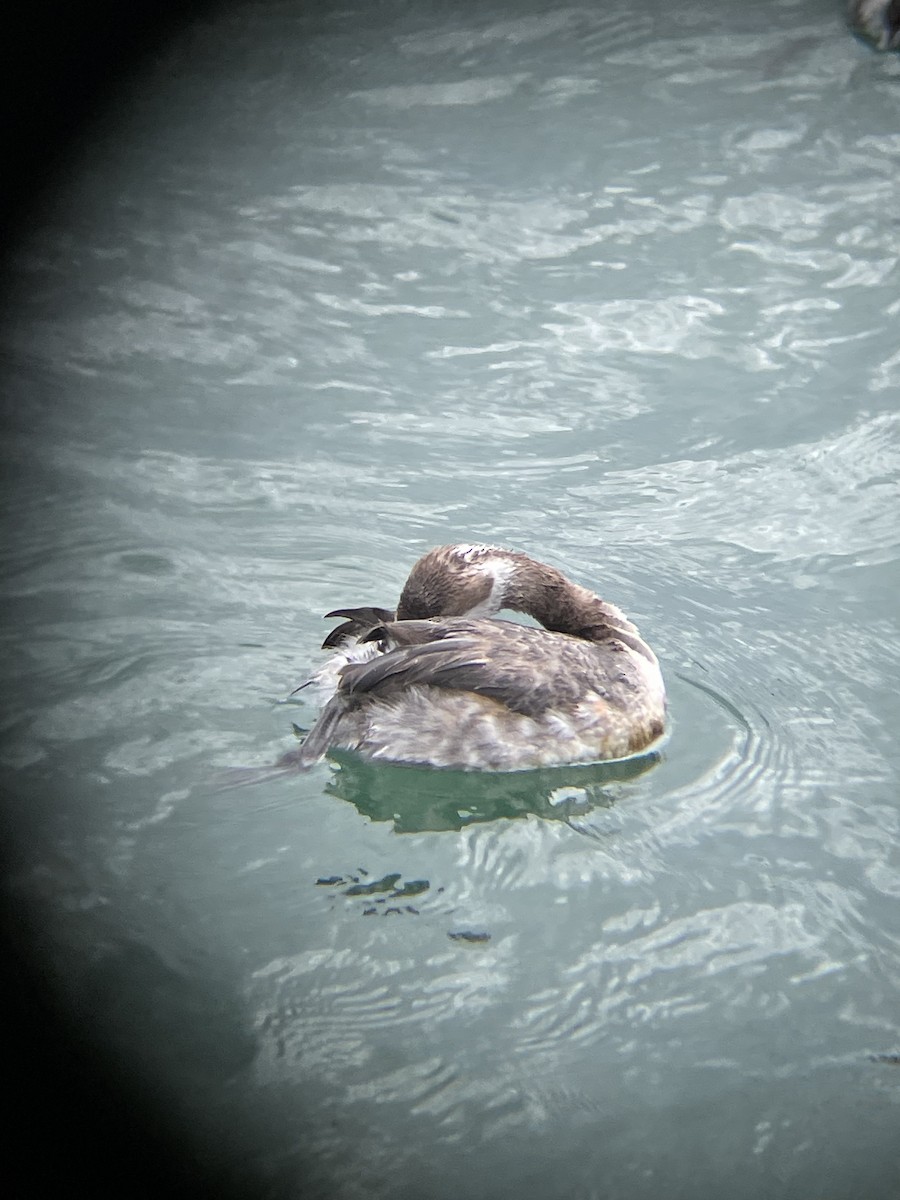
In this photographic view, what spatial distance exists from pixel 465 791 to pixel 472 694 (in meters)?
0.32

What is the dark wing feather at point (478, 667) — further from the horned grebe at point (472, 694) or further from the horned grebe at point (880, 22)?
the horned grebe at point (880, 22)

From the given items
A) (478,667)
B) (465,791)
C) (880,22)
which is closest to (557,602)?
(478,667)

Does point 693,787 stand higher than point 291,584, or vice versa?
point 291,584

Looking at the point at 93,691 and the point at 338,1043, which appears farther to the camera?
the point at 93,691

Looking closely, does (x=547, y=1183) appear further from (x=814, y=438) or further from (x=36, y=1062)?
(x=814, y=438)

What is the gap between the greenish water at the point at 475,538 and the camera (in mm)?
3578

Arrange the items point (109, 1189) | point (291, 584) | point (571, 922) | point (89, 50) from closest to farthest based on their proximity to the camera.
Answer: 1. point (109, 1189)
2. point (571, 922)
3. point (291, 584)
4. point (89, 50)

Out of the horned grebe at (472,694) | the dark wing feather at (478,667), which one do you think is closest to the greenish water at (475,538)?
the horned grebe at (472,694)

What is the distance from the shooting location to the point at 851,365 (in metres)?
7.20

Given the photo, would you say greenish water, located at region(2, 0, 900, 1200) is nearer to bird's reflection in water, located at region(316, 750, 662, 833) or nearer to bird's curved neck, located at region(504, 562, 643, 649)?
bird's reflection in water, located at region(316, 750, 662, 833)

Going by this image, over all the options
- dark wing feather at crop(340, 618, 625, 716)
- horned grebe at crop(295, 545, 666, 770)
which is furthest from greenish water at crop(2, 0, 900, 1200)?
dark wing feather at crop(340, 618, 625, 716)

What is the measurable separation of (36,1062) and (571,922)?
1.51 meters

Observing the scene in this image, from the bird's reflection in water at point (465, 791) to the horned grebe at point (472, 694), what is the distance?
1.6 inches

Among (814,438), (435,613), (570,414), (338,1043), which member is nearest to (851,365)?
(814,438)
